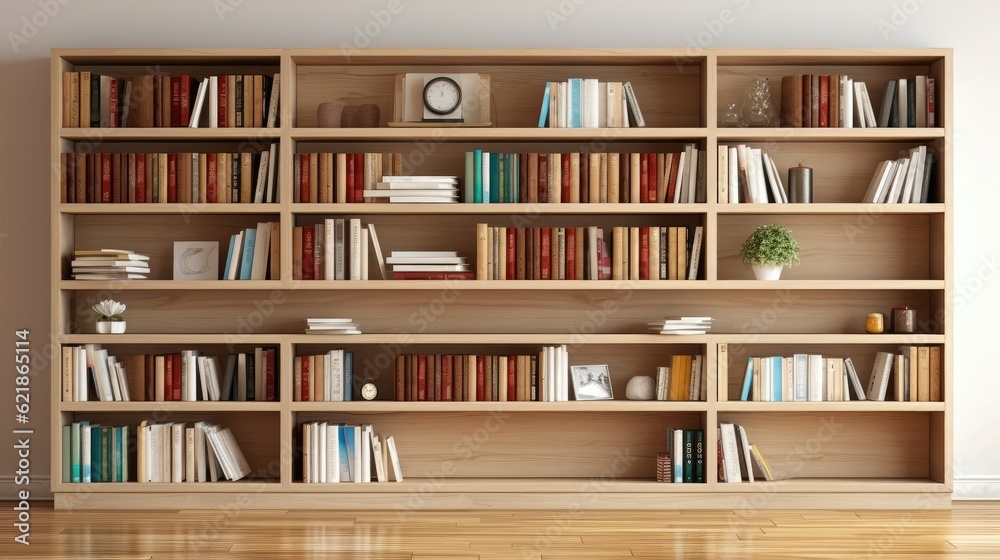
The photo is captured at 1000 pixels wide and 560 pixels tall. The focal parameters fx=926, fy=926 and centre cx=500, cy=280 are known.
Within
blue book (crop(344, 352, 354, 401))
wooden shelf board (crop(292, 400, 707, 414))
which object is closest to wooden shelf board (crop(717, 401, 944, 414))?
wooden shelf board (crop(292, 400, 707, 414))

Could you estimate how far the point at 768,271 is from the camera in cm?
389

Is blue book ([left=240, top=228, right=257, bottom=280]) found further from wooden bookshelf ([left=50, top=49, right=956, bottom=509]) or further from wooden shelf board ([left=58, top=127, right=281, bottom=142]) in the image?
wooden shelf board ([left=58, top=127, right=281, bottom=142])

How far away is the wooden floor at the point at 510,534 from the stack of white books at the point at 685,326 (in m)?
0.76

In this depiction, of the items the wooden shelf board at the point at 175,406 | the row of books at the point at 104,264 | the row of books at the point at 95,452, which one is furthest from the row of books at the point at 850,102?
the row of books at the point at 95,452

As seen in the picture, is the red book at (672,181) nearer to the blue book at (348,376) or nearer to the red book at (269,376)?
the blue book at (348,376)

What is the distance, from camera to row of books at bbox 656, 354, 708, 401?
3.96m

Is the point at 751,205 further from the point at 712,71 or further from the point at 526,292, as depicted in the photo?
the point at 526,292

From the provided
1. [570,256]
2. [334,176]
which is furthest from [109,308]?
[570,256]

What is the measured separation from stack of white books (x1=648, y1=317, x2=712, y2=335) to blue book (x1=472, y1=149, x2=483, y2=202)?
0.96 metres

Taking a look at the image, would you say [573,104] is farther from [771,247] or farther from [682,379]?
[682,379]

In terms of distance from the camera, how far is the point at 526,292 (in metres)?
4.14

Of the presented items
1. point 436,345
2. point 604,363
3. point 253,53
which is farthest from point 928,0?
point 253,53

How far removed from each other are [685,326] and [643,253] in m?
0.35

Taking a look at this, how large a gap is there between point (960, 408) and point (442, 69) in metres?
2.78
